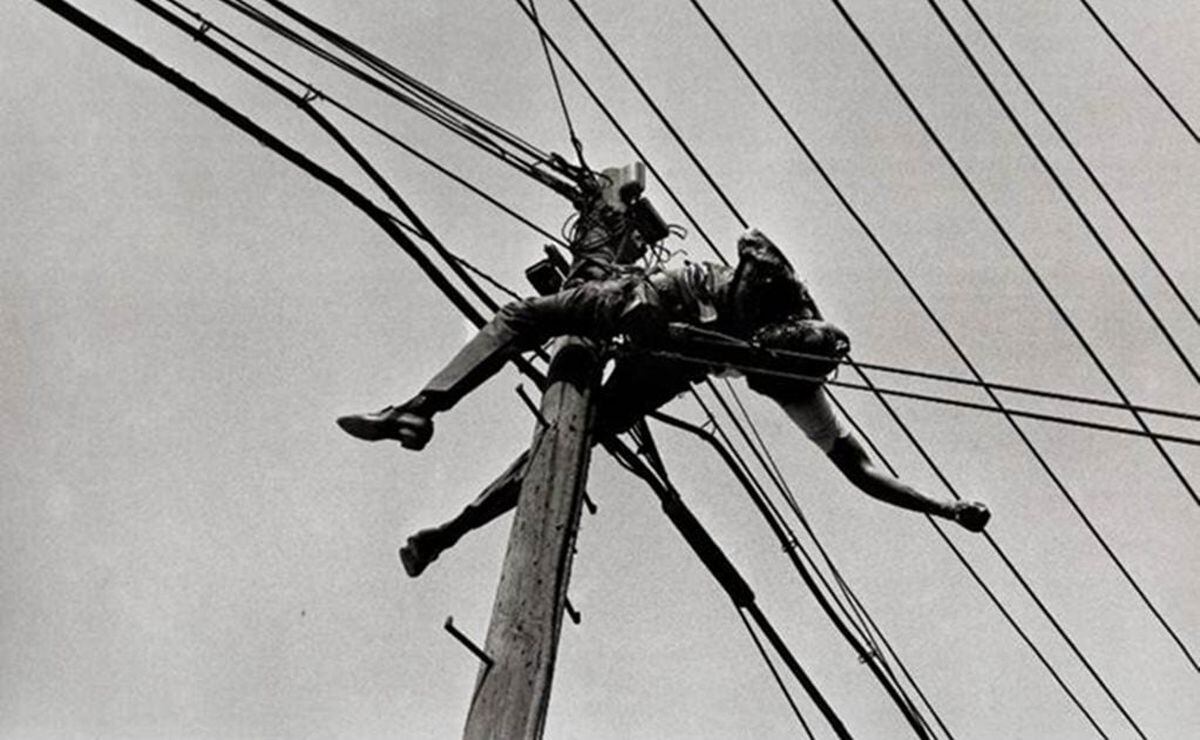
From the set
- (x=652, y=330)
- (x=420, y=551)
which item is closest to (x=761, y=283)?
(x=652, y=330)

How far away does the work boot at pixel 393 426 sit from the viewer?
6000mm

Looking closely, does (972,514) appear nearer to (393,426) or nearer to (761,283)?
(761,283)

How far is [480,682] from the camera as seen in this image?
509cm

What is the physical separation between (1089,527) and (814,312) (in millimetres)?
2795

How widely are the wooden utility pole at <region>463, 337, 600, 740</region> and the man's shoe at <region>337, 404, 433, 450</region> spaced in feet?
1.54

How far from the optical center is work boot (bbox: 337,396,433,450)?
600cm

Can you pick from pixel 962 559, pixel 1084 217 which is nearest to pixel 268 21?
pixel 1084 217

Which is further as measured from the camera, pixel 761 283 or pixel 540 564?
pixel 761 283

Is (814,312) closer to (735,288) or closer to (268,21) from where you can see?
(735,288)

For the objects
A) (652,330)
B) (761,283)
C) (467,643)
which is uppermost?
(761,283)

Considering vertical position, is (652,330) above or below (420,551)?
above

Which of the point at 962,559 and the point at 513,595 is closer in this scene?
the point at 513,595

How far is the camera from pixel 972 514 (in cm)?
621

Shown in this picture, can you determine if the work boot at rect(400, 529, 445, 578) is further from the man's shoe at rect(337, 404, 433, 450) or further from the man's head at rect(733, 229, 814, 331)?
the man's head at rect(733, 229, 814, 331)
